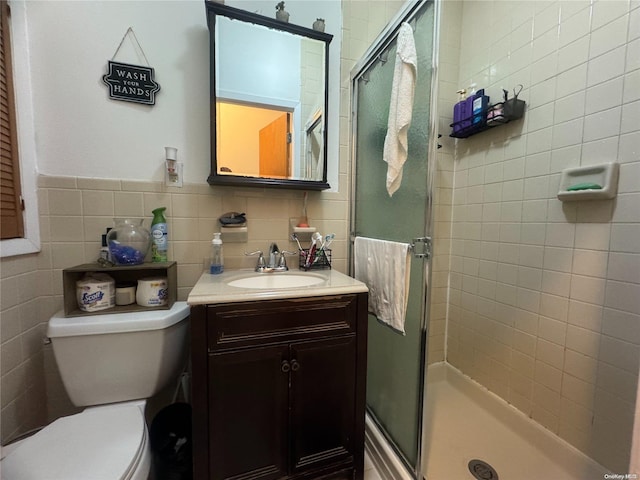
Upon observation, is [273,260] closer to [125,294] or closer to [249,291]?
[249,291]

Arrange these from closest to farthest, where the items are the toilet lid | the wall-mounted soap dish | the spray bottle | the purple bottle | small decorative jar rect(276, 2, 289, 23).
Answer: the toilet lid, the wall-mounted soap dish, the spray bottle, small decorative jar rect(276, 2, 289, 23), the purple bottle

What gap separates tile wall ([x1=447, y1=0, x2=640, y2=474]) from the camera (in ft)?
3.43

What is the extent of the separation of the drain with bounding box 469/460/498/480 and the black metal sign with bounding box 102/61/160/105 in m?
2.17

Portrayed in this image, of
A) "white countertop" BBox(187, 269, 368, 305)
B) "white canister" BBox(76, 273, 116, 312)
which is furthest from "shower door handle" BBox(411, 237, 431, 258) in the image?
"white canister" BBox(76, 273, 116, 312)

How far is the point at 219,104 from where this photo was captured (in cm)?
123

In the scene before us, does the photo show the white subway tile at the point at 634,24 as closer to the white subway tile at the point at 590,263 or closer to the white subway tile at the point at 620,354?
the white subway tile at the point at 590,263

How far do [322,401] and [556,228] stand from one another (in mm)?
1327

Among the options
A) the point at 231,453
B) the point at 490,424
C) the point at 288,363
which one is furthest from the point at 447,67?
the point at 231,453

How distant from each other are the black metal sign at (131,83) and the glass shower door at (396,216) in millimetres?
996

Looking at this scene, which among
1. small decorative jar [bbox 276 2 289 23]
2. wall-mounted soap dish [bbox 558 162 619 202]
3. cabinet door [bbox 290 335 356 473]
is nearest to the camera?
cabinet door [bbox 290 335 356 473]

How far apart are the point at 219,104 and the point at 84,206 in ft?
2.40

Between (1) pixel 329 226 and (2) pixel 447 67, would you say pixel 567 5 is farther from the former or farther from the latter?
(1) pixel 329 226

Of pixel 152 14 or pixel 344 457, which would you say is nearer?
pixel 344 457

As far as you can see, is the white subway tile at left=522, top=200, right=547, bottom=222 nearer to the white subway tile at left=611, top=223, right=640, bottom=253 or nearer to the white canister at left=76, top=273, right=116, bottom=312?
the white subway tile at left=611, top=223, right=640, bottom=253
